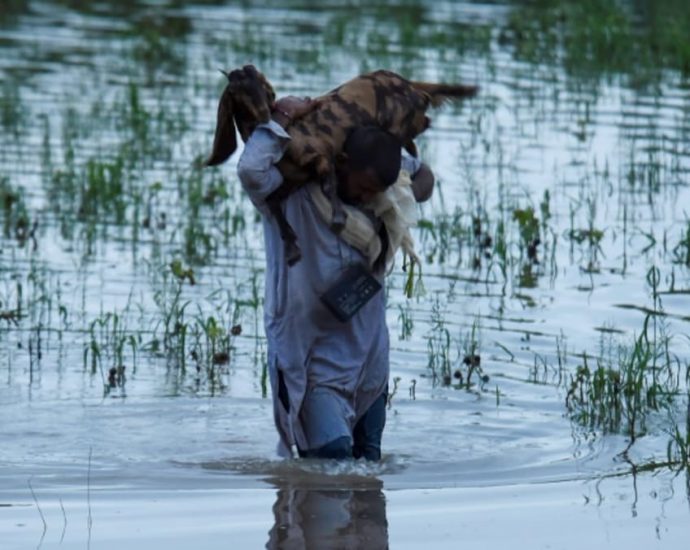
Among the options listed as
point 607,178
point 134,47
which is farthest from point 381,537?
point 134,47

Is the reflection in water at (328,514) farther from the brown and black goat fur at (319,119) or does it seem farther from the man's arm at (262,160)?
the man's arm at (262,160)

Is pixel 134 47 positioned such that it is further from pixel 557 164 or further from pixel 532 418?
pixel 532 418

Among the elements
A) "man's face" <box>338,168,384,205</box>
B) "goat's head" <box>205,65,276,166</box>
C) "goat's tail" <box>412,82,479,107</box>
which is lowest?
"man's face" <box>338,168,384,205</box>

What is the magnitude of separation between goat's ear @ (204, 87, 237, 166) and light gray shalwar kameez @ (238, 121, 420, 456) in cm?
10

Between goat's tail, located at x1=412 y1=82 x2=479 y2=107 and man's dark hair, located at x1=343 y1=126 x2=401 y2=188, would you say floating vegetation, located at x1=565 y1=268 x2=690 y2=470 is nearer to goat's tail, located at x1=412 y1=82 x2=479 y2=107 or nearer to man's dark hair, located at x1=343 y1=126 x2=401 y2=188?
goat's tail, located at x1=412 y1=82 x2=479 y2=107

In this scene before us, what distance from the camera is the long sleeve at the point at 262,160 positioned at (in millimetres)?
5309

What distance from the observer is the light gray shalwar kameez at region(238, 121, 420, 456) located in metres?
5.55

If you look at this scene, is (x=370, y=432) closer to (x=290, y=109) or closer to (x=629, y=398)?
(x=290, y=109)

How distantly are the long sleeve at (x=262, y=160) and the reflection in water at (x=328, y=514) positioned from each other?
39.7 inches

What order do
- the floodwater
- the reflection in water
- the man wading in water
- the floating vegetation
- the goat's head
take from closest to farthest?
the reflection in water
the goat's head
the man wading in water
the floodwater
the floating vegetation

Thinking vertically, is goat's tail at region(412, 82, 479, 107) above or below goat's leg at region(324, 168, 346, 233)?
above

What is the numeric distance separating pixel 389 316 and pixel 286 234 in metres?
3.20

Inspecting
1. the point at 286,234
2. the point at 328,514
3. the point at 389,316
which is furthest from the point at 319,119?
the point at 389,316

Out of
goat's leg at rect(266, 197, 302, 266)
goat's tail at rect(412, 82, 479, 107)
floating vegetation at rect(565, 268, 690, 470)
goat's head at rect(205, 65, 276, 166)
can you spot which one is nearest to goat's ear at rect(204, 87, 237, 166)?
goat's head at rect(205, 65, 276, 166)
